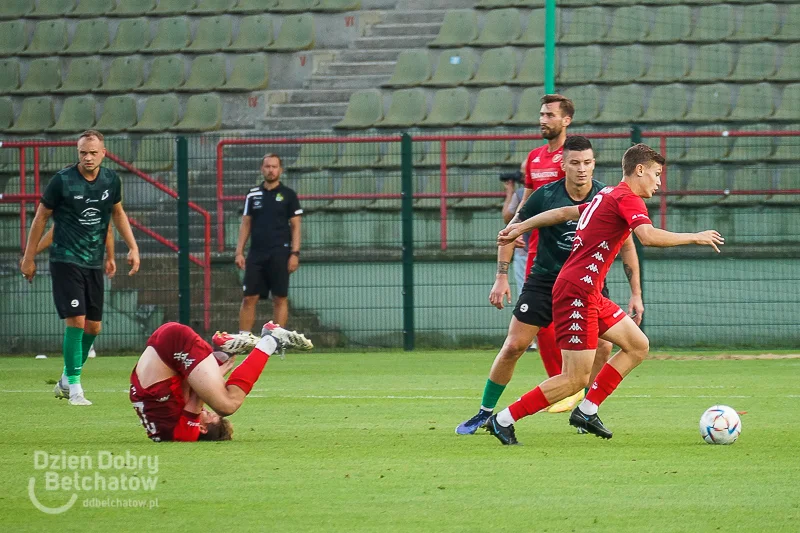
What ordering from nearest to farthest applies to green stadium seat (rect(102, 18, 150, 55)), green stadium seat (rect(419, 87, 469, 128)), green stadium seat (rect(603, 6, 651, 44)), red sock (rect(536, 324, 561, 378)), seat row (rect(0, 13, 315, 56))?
1. red sock (rect(536, 324, 561, 378))
2. green stadium seat (rect(419, 87, 469, 128))
3. green stadium seat (rect(603, 6, 651, 44))
4. seat row (rect(0, 13, 315, 56))
5. green stadium seat (rect(102, 18, 150, 55))

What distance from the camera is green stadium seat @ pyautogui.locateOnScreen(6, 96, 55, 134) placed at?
19812 mm

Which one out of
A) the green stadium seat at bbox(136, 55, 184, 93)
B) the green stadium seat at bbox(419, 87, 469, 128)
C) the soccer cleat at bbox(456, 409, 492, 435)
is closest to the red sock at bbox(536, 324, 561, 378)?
the soccer cleat at bbox(456, 409, 492, 435)

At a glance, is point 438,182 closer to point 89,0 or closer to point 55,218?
point 55,218

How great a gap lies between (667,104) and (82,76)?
964cm

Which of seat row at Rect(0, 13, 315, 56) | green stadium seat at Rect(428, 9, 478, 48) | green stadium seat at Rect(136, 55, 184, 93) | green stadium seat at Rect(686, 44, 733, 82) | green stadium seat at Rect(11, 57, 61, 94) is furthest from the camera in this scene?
green stadium seat at Rect(11, 57, 61, 94)

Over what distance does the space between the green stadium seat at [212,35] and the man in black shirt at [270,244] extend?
6593 mm

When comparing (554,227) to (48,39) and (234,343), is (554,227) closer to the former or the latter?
(234,343)

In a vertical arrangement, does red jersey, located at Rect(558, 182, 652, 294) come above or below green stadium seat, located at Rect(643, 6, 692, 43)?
below

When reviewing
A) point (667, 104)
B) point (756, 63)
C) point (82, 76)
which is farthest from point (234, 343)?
point (82, 76)

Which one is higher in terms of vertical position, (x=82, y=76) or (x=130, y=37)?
(x=130, y=37)

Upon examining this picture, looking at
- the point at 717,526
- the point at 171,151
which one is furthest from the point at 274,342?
the point at 171,151

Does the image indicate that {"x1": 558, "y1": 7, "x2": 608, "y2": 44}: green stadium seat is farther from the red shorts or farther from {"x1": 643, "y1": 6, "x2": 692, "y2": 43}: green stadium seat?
the red shorts

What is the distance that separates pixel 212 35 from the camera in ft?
67.3

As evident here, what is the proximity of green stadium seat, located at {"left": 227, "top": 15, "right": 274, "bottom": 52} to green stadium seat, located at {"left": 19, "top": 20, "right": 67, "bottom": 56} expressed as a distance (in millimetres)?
3102
